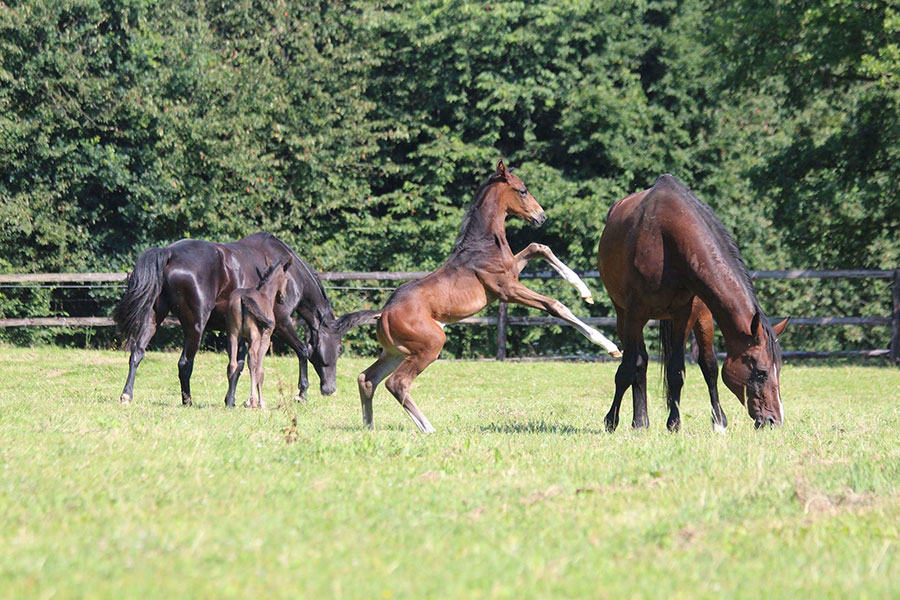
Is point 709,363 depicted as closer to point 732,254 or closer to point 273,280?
point 732,254

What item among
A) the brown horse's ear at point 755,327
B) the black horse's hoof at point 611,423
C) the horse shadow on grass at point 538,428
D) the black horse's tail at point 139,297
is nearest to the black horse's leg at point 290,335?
the black horse's tail at point 139,297

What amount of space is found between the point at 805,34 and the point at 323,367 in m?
13.0

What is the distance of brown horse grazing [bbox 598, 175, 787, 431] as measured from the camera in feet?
27.3

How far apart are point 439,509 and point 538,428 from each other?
162 inches

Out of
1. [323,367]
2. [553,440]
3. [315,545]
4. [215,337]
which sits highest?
[315,545]

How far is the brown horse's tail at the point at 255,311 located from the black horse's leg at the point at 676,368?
183 inches

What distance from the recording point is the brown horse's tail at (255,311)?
11.7 m

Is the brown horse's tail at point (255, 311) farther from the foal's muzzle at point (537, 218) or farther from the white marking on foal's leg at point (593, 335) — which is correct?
the white marking on foal's leg at point (593, 335)

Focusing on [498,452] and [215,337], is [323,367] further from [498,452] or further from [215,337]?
[215,337]

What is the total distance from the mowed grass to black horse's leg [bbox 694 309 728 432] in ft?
0.68

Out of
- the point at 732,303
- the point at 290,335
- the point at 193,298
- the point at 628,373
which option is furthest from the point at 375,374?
the point at 290,335

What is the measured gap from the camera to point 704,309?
384 inches

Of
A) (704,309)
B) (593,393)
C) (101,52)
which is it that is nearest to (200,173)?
(101,52)

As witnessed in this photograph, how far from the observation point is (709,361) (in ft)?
31.4
